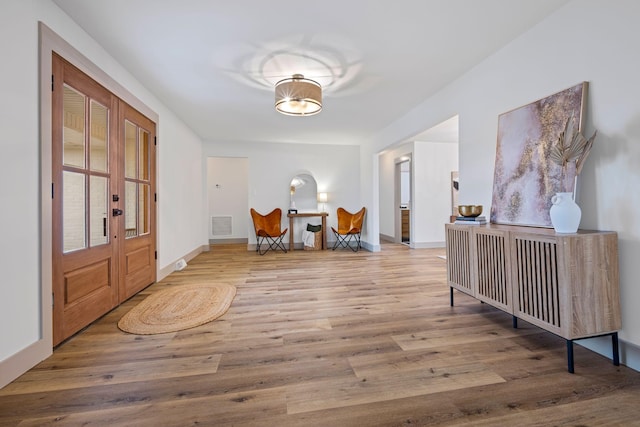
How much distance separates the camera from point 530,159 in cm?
222

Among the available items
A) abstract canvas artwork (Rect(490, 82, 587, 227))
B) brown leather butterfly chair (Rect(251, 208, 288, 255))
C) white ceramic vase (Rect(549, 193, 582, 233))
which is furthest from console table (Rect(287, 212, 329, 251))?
white ceramic vase (Rect(549, 193, 582, 233))

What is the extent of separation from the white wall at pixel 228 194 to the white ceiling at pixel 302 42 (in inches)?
148

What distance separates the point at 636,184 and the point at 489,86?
1.56 m

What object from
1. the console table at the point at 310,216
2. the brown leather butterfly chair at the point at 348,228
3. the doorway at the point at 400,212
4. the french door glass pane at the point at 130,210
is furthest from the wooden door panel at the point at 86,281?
the doorway at the point at 400,212

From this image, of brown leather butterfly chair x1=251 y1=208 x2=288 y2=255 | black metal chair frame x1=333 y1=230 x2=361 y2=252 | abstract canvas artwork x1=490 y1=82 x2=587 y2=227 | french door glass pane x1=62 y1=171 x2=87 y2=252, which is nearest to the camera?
abstract canvas artwork x1=490 y1=82 x2=587 y2=227

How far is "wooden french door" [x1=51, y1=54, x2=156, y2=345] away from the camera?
204cm

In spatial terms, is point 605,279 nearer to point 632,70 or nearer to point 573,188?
point 573,188

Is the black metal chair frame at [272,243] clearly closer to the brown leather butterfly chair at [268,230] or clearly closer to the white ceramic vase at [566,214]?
the brown leather butterfly chair at [268,230]

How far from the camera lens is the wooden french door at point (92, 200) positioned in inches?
80.4

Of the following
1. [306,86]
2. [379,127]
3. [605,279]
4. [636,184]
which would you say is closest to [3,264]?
[306,86]

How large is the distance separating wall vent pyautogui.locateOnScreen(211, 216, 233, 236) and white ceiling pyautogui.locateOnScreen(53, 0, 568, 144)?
13.3 ft

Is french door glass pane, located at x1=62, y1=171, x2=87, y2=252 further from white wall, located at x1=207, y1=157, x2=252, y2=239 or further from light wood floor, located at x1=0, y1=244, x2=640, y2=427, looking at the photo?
white wall, located at x1=207, y1=157, x2=252, y2=239

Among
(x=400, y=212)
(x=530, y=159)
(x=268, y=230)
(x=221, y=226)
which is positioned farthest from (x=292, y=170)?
(x=530, y=159)

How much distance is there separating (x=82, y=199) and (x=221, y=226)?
17.5ft
